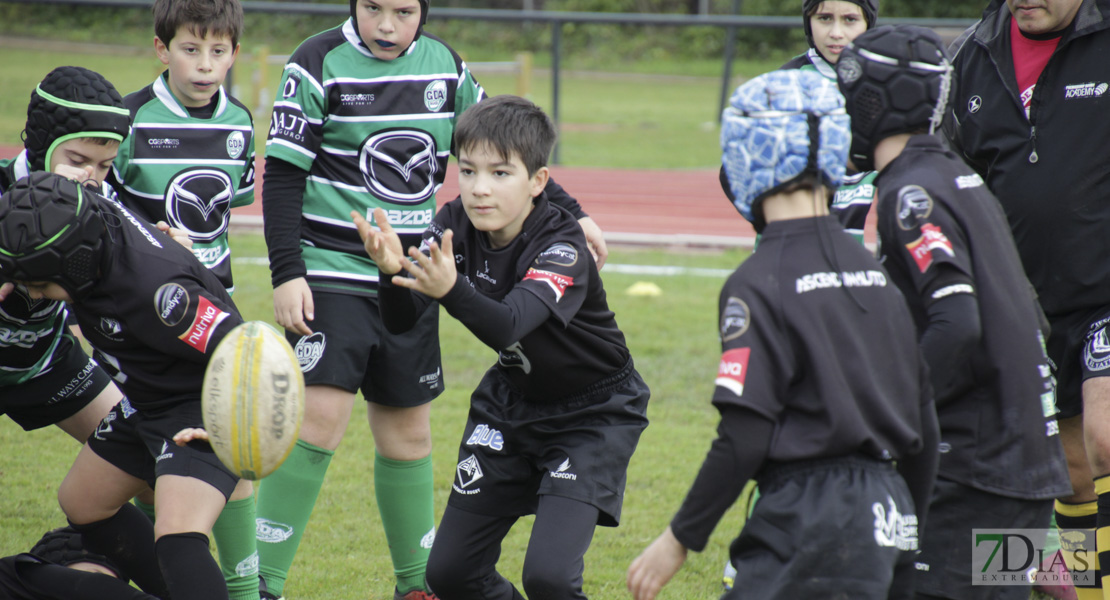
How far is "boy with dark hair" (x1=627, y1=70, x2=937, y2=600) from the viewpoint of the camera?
2.34m

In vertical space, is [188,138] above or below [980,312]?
above

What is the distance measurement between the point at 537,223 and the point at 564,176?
1270cm

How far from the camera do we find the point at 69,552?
355cm

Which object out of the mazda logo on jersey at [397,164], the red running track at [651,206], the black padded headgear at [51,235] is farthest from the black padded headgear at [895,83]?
the red running track at [651,206]

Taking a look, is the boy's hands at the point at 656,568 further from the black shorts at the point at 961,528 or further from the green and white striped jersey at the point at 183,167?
the green and white striped jersey at the point at 183,167

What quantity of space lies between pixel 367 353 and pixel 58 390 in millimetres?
1156

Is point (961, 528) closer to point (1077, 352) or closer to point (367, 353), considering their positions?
point (1077, 352)

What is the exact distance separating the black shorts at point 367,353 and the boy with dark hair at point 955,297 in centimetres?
185

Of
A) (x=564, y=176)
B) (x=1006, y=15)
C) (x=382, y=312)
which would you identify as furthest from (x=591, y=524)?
(x=564, y=176)

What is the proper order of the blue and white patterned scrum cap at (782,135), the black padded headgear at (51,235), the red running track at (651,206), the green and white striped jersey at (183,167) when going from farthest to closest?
the red running track at (651,206), the green and white striped jersey at (183,167), the black padded headgear at (51,235), the blue and white patterned scrum cap at (782,135)

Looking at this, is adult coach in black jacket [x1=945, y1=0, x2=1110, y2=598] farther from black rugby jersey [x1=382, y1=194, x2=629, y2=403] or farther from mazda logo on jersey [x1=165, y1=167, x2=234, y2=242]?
mazda logo on jersey [x1=165, y1=167, x2=234, y2=242]

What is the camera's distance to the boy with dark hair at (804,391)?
7.66ft

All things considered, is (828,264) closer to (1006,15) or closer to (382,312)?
(382,312)

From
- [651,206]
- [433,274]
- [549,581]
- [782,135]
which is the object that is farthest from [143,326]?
[651,206]
